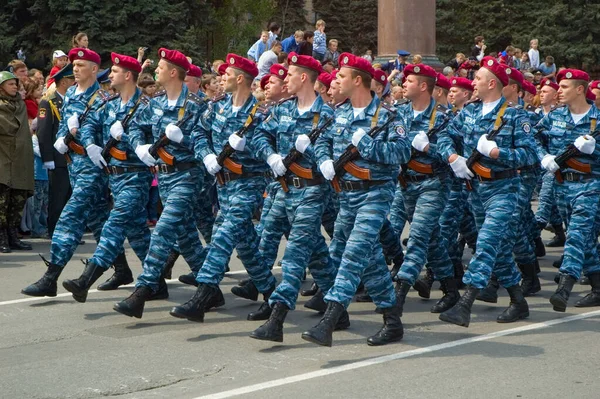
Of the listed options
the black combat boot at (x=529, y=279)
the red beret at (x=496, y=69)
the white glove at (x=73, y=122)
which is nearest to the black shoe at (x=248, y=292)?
the white glove at (x=73, y=122)

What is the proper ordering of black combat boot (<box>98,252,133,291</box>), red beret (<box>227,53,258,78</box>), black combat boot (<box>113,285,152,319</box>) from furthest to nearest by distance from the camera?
black combat boot (<box>98,252,133,291</box>) → red beret (<box>227,53,258,78</box>) → black combat boot (<box>113,285,152,319</box>)

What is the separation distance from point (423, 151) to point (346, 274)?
1795 millimetres

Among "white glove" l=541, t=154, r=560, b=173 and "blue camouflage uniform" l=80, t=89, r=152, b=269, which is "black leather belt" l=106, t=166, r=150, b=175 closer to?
"blue camouflage uniform" l=80, t=89, r=152, b=269

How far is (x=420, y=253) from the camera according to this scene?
340 inches

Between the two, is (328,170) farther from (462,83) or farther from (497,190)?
(462,83)

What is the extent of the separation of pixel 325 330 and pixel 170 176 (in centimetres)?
210

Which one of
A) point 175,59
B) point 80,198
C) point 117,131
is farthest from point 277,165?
Answer: point 80,198

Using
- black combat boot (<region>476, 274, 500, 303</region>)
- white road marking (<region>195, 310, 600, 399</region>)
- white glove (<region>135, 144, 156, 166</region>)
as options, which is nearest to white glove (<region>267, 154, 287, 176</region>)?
white glove (<region>135, 144, 156, 166</region>)

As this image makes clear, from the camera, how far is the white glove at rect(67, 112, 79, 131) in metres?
9.53

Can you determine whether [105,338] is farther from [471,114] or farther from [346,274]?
[471,114]

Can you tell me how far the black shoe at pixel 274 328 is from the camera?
24.6ft

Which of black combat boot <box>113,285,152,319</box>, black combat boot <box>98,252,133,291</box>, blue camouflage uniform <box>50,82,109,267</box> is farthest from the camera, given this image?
black combat boot <box>98,252,133,291</box>

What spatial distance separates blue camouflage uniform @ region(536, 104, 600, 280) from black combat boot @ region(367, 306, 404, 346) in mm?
2006

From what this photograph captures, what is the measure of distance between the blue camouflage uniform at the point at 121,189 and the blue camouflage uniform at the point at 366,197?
1.92 meters
